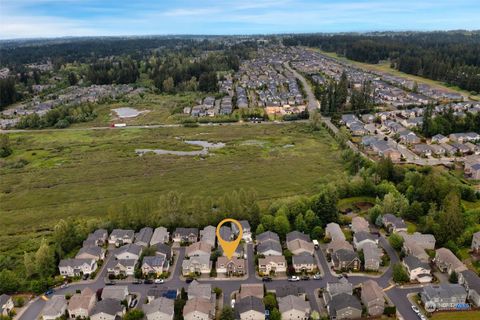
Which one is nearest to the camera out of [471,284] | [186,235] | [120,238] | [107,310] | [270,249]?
[107,310]

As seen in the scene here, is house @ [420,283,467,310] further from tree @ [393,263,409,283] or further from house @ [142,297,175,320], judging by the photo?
house @ [142,297,175,320]

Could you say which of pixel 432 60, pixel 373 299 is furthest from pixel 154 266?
pixel 432 60

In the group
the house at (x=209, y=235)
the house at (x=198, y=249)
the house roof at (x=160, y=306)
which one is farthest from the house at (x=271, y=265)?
the house roof at (x=160, y=306)

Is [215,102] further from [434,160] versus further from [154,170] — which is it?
[434,160]

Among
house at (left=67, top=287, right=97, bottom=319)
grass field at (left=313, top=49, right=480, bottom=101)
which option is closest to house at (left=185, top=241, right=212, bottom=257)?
house at (left=67, top=287, right=97, bottom=319)

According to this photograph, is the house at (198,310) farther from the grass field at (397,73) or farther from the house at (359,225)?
the grass field at (397,73)

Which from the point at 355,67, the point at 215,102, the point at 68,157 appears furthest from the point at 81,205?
the point at 355,67

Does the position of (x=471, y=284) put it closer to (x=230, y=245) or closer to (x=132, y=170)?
(x=230, y=245)
